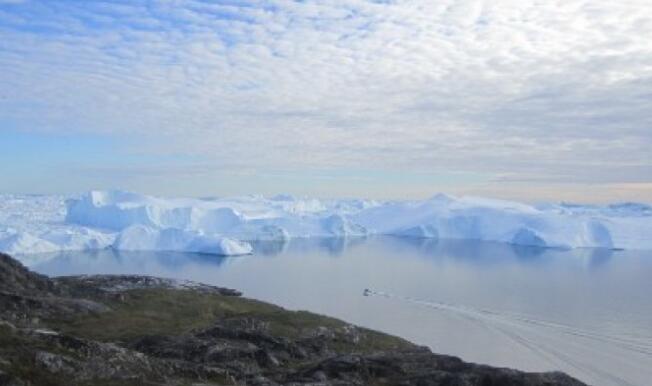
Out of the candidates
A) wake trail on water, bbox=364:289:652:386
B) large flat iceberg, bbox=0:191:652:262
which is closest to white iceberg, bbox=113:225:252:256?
large flat iceberg, bbox=0:191:652:262

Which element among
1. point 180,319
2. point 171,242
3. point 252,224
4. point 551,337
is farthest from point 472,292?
point 252,224

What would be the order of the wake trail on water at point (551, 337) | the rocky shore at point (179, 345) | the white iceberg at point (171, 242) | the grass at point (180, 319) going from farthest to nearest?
the white iceberg at point (171, 242) < the wake trail on water at point (551, 337) < the grass at point (180, 319) < the rocky shore at point (179, 345)

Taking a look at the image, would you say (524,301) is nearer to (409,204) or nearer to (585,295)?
(585,295)

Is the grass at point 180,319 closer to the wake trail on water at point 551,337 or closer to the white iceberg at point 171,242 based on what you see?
the wake trail on water at point 551,337

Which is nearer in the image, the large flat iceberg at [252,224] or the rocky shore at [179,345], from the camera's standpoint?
the rocky shore at [179,345]

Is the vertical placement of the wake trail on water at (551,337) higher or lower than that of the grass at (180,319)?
lower

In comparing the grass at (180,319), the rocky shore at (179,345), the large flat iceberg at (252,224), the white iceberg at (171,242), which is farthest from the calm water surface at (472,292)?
the rocky shore at (179,345)

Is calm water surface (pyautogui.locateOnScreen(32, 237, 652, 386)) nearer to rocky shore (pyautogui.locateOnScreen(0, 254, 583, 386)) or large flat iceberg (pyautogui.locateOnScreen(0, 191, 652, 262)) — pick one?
large flat iceberg (pyautogui.locateOnScreen(0, 191, 652, 262))

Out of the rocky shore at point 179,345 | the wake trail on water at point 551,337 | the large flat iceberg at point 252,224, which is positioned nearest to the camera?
the rocky shore at point 179,345
